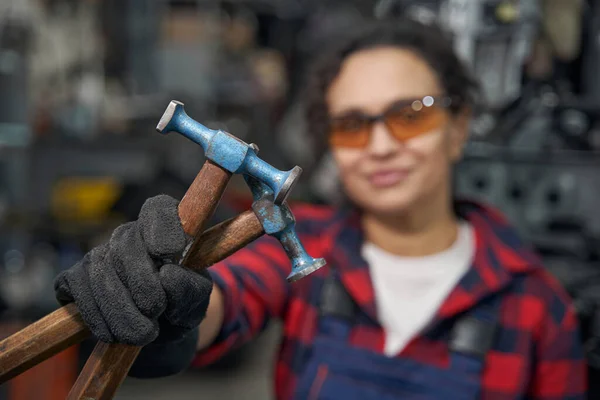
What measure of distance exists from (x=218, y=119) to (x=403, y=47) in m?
2.60

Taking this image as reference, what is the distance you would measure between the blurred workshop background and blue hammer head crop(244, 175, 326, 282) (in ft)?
3.18

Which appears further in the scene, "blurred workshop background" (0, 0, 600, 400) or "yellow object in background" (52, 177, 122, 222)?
"yellow object in background" (52, 177, 122, 222)

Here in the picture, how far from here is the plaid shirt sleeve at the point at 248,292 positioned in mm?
1310

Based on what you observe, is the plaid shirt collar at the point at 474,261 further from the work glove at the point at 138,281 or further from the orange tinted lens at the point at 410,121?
the work glove at the point at 138,281

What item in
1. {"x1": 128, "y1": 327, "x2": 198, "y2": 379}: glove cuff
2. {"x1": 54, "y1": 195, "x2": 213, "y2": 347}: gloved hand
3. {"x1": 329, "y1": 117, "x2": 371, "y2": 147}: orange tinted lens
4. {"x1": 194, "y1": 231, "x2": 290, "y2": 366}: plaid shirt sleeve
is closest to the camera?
{"x1": 54, "y1": 195, "x2": 213, "y2": 347}: gloved hand

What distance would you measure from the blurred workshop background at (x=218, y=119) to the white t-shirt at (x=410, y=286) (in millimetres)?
539

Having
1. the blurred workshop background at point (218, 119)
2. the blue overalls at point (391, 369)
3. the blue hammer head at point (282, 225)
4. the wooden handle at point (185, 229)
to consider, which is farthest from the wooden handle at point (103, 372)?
the blurred workshop background at point (218, 119)

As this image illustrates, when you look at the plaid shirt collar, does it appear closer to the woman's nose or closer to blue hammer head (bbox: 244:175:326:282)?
the woman's nose

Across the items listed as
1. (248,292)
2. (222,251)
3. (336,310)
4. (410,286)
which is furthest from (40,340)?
(410,286)

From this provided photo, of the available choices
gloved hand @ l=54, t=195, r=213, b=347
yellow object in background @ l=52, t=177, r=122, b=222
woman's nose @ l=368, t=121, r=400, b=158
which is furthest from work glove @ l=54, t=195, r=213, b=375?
yellow object in background @ l=52, t=177, r=122, b=222

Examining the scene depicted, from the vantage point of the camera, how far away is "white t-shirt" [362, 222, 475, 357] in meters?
1.45

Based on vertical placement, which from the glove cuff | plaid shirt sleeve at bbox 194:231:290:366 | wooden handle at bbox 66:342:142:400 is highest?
wooden handle at bbox 66:342:142:400

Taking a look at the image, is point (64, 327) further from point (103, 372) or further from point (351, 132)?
point (351, 132)

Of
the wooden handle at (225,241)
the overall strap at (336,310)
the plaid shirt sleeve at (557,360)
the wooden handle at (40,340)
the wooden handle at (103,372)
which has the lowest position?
the plaid shirt sleeve at (557,360)
